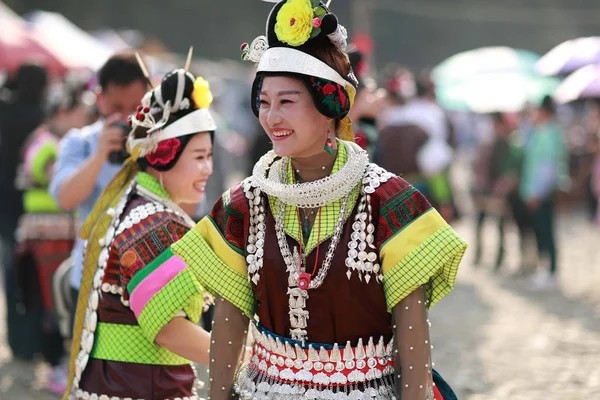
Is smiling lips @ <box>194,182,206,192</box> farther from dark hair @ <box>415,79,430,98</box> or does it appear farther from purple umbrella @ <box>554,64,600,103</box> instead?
purple umbrella @ <box>554,64,600,103</box>

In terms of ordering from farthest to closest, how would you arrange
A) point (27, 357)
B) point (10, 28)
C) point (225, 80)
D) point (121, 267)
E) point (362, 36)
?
point (225, 80) → point (10, 28) → point (362, 36) → point (27, 357) → point (121, 267)

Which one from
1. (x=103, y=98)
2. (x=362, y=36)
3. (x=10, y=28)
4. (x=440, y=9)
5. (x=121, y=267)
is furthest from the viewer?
(x=440, y=9)

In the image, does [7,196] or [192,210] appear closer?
[192,210]

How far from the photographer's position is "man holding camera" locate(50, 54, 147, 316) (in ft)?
13.9

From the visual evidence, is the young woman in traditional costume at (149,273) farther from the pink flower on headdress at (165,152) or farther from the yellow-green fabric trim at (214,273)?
the yellow-green fabric trim at (214,273)

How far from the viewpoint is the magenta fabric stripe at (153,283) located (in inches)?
130

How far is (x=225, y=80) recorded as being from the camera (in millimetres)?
24422

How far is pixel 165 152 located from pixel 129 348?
73 cm

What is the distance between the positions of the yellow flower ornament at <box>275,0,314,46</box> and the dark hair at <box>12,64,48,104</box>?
5.18 metres

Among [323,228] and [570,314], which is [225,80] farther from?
[323,228]

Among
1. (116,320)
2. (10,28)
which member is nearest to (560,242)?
(10,28)

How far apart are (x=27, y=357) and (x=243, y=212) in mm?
4997

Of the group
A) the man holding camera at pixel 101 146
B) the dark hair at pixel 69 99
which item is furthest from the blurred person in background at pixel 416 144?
the man holding camera at pixel 101 146

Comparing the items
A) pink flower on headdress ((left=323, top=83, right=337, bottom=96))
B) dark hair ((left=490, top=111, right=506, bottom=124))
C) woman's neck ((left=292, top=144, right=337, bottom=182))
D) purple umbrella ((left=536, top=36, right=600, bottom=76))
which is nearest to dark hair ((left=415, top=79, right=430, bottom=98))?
dark hair ((left=490, top=111, right=506, bottom=124))
